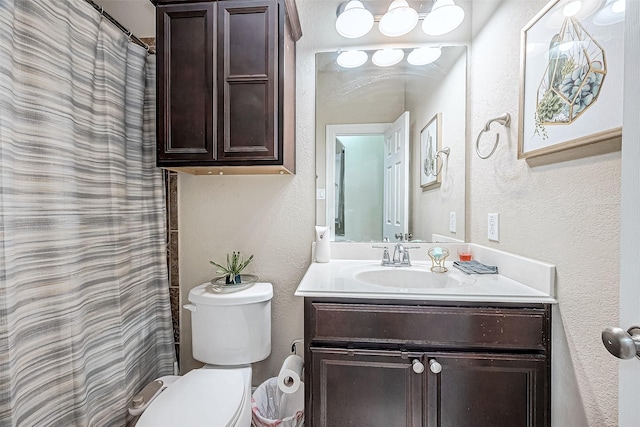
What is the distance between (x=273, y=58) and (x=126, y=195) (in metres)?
0.95

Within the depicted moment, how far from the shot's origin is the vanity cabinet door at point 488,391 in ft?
3.24

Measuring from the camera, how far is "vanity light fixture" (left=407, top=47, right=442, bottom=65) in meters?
1.62

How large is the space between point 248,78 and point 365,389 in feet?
4.39

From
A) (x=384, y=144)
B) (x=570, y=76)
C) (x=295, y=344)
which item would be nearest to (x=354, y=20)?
(x=384, y=144)

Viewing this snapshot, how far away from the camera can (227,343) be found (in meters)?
1.44

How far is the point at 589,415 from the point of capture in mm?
857

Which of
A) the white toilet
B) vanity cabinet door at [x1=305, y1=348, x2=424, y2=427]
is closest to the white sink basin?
vanity cabinet door at [x1=305, y1=348, x2=424, y2=427]

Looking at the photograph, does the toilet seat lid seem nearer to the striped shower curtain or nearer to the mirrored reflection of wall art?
the striped shower curtain

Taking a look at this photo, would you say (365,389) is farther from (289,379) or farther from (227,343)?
(227,343)

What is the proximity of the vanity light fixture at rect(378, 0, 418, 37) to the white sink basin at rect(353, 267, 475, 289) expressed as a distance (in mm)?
1202

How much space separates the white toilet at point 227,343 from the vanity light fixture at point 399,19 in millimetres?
1470

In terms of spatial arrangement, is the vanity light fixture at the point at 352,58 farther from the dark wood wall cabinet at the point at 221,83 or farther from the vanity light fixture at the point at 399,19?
the dark wood wall cabinet at the point at 221,83

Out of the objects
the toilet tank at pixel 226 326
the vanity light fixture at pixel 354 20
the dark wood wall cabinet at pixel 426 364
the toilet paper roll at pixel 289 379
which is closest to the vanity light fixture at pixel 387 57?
the vanity light fixture at pixel 354 20

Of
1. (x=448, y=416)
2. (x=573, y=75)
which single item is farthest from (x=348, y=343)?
(x=573, y=75)
